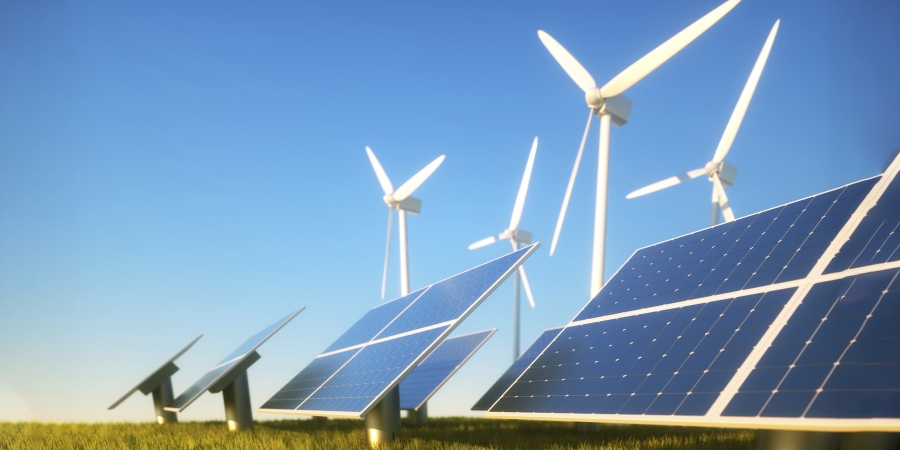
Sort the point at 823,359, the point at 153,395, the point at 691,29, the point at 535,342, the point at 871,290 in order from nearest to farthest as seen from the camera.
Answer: the point at 823,359
the point at 871,290
the point at 691,29
the point at 535,342
the point at 153,395

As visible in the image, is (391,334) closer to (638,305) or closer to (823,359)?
(638,305)

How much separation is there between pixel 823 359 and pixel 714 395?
1670 mm

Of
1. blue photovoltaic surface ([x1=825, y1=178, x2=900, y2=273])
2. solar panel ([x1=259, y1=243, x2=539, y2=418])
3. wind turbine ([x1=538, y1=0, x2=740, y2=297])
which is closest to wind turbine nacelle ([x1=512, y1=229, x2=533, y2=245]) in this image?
wind turbine ([x1=538, y1=0, x2=740, y2=297])

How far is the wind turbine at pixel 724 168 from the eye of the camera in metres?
29.6

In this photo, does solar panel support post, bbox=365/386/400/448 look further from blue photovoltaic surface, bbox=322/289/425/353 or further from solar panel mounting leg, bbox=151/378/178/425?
solar panel mounting leg, bbox=151/378/178/425

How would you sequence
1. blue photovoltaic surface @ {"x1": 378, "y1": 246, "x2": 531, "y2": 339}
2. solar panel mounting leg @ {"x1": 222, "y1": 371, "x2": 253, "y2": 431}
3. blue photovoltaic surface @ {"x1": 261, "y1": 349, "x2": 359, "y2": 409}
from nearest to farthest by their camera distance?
1. blue photovoltaic surface @ {"x1": 378, "y1": 246, "x2": 531, "y2": 339}
2. blue photovoltaic surface @ {"x1": 261, "y1": 349, "x2": 359, "y2": 409}
3. solar panel mounting leg @ {"x1": 222, "y1": 371, "x2": 253, "y2": 431}

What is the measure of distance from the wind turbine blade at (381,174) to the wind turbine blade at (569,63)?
571 inches

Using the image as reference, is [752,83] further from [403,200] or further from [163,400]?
[163,400]

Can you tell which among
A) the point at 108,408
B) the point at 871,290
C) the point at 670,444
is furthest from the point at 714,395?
the point at 108,408

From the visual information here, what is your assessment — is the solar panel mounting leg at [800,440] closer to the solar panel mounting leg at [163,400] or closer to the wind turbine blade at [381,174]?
the solar panel mounting leg at [163,400]

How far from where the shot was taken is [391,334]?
66.4 feet

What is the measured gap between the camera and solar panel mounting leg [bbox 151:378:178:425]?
31219 mm

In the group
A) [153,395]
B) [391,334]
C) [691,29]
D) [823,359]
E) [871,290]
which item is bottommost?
[153,395]

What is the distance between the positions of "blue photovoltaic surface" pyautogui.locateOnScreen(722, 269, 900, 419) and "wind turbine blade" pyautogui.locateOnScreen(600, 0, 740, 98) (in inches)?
644
